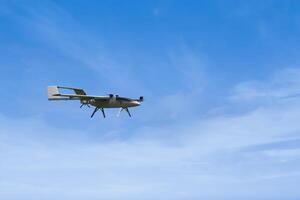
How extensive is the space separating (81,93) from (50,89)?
309 inches

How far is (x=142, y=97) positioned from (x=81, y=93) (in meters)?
15.4

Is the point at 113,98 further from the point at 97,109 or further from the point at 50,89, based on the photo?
the point at 50,89

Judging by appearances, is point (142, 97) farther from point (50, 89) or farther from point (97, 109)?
point (50, 89)

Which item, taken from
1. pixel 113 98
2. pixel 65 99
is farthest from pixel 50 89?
→ pixel 113 98

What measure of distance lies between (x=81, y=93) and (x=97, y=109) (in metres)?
5.98

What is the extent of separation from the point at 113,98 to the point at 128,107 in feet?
17.9

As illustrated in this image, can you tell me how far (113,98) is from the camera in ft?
433

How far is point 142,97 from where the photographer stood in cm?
13638

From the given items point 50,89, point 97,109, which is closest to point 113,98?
point 97,109

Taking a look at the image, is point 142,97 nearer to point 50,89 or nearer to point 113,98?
point 113,98

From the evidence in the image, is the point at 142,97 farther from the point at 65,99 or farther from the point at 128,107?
the point at 65,99

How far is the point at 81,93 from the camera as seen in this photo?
13462 cm

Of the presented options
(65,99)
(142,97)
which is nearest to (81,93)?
(65,99)

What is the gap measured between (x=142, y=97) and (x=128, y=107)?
4.43 m
